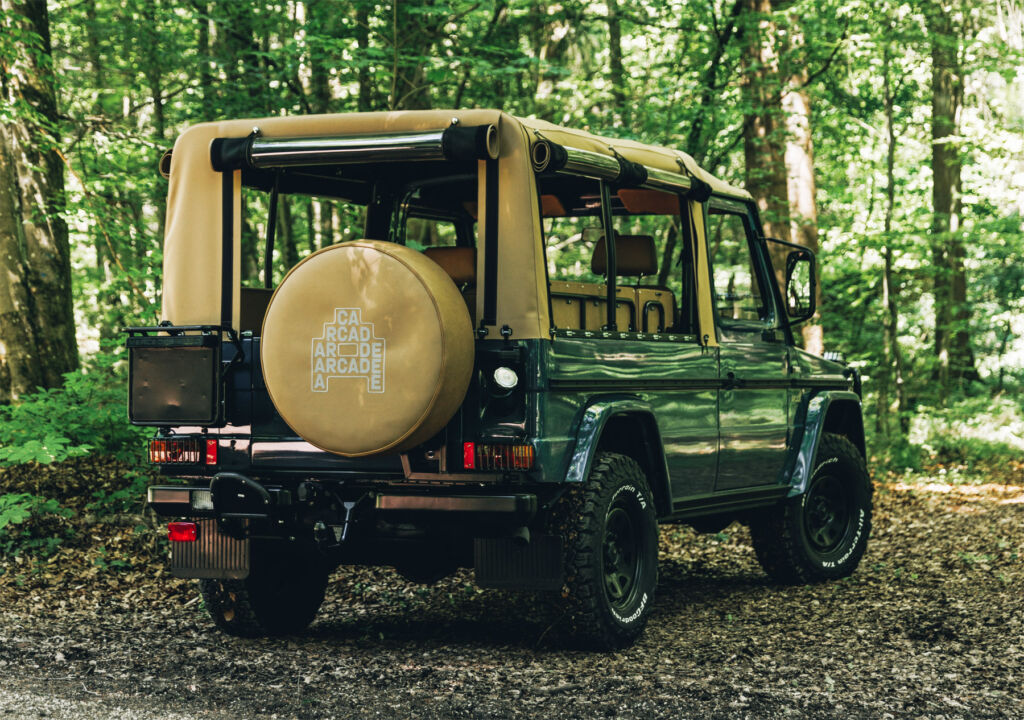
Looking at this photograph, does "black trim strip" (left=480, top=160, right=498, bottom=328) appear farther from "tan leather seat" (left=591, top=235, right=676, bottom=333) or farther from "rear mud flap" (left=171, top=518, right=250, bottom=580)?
"rear mud flap" (left=171, top=518, right=250, bottom=580)

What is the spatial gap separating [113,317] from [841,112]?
10.1 meters

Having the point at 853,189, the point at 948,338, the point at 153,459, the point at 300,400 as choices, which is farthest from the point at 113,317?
the point at 948,338

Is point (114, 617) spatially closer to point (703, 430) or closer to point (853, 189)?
point (703, 430)

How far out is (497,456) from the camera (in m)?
5.18

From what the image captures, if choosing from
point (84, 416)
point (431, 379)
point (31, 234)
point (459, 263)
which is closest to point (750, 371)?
point (459, 263)

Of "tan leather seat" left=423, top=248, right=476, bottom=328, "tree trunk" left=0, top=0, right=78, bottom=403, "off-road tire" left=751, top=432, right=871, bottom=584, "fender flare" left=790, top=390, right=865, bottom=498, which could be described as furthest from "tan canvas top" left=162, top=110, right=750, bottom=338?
"tree trunk" left=0, top=0, right=78, bottom=403

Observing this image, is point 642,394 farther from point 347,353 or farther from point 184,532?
point 184,532

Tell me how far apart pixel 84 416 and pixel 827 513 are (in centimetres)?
588

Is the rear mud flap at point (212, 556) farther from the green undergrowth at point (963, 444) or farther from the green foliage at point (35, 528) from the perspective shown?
the green undergrowth at point (963, 444)

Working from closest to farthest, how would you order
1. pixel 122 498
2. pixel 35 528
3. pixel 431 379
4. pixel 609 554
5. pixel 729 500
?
pixel 431 379 < pixel 609 554 < pixel 729 500 < pixel 35 528 < pixel 122 498

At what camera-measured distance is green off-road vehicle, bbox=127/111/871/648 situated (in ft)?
16.7

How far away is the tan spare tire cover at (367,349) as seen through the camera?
4.94 meters

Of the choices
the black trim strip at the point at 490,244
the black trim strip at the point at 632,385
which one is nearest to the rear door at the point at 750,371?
the black trim strip at the point at 632,385

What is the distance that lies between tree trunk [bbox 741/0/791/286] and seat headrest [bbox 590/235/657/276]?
587 centimetres
